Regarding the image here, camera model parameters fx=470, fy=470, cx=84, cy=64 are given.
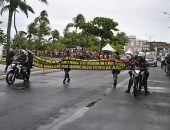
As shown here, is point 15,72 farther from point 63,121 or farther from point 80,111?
point 63,121

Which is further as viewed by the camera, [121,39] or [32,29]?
[121,39]

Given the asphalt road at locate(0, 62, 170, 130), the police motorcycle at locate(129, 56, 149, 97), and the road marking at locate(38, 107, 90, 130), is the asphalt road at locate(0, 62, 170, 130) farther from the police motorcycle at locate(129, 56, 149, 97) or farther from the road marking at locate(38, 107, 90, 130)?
the police motorcycle at locate(129, 56, 149, 97)

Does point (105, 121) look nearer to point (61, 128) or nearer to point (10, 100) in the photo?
point (61, 128)

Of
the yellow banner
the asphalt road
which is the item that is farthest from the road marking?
the yellow banner

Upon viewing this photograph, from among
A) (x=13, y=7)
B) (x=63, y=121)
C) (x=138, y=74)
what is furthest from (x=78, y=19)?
(x=63, y=121)

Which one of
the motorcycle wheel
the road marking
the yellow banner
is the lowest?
the road marking

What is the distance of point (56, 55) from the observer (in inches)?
2972

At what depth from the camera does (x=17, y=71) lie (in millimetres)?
21328

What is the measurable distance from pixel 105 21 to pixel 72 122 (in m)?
70.4

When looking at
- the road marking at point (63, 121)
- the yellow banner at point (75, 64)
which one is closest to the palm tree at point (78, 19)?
the yellow banner at point (75, 64)

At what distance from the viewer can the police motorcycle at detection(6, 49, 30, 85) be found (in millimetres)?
21109

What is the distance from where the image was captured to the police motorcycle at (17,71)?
21109mm

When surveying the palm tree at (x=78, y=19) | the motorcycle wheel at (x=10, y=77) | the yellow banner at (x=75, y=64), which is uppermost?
the palm tree at (x=78, y=19)

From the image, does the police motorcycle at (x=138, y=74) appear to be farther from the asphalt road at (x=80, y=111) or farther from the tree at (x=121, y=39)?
the tree at (x=121, y=39)
